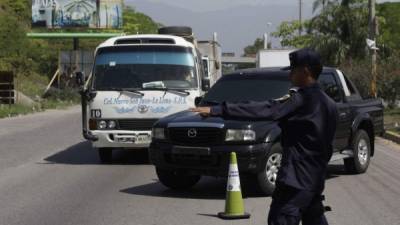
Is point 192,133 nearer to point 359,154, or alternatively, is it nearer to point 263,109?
point 359,154

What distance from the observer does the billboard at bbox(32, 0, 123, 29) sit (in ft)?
174

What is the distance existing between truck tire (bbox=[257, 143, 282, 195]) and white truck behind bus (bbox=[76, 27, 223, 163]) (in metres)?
3.78

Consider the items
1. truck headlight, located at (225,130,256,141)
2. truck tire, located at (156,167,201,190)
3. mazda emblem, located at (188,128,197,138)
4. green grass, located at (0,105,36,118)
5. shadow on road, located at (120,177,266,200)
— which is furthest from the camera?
green grass, located at (0,105,36,118)

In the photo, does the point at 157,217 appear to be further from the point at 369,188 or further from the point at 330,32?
the point at 330,32

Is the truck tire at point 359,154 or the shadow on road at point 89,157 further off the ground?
the truck tire at point 359,154

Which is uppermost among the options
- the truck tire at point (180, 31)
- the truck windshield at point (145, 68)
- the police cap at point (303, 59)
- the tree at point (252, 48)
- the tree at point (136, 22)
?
the tree at point (136, 22)

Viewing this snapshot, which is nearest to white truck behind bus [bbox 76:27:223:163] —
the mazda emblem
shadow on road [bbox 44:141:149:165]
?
shadow on road [bbox 44:141:149:165]

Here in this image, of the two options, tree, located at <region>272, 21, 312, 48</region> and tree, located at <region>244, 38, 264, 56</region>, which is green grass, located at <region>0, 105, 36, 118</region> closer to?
tree, located at <region>272, 21, 312, 48</region>

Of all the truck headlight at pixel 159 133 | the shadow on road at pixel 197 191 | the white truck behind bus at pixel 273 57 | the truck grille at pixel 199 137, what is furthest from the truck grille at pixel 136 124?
the white truck behind bus at pixel 273 57

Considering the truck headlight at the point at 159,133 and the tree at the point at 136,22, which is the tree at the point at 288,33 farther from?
the truck headlight at the point at 159,133

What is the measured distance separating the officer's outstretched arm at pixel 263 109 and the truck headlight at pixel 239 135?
423 centimetres

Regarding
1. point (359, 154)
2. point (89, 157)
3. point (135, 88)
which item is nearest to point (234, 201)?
point (359, 154)

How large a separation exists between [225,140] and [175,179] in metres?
1.32

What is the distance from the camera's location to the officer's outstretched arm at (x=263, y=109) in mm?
4957
